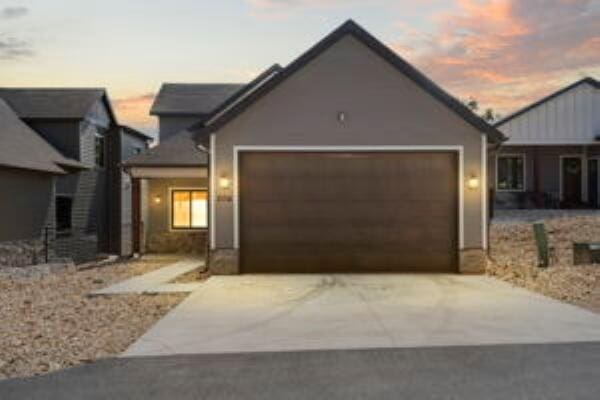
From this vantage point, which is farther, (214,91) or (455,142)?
(214,91)

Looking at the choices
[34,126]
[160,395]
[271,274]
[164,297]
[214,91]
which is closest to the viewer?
[160,395]

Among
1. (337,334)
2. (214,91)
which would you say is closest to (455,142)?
(337,334)

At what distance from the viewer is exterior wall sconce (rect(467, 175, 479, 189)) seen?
17.2m

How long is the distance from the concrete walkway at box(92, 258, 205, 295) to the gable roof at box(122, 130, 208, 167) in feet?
18.0

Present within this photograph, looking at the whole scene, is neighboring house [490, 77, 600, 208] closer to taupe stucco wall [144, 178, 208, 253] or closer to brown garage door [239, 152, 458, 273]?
taupe stucco wall [144, 178, 208, 253]

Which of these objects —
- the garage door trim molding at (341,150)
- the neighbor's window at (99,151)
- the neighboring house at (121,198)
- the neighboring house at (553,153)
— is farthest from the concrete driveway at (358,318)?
the neighboring house at (121,198)

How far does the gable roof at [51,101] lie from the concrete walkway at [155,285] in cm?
1165

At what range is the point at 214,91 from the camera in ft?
107

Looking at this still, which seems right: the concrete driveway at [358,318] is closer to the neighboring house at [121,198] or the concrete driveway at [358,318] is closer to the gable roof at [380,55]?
the gable roof at [380,55]

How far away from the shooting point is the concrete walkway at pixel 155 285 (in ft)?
46.8

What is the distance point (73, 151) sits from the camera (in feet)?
94.2

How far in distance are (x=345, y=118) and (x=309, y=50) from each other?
1790mm

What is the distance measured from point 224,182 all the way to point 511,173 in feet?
58.8

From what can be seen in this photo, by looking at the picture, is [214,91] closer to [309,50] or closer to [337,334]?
[309,50]
